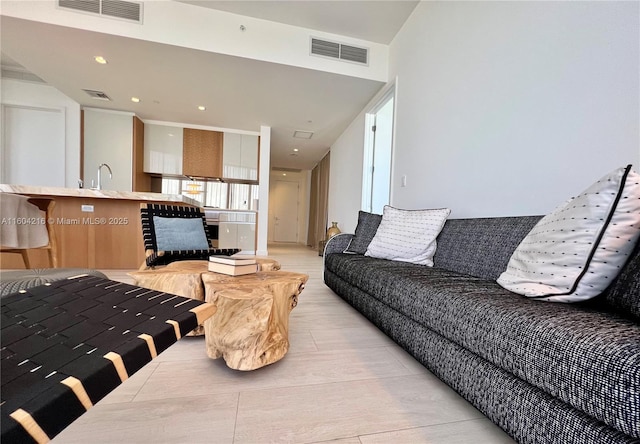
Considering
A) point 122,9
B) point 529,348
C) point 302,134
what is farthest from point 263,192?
point 529,348

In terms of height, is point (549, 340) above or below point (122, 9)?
below

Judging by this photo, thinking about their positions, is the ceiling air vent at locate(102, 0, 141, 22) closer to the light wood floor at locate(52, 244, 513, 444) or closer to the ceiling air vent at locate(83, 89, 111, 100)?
the ceiling air vent at locate(83, 89, 111, 100)

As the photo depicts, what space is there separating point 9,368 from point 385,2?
12.1ft

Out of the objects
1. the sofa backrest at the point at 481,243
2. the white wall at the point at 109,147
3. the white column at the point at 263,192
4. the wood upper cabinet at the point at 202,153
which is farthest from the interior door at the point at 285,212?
the sofa backrest at the point at 481,243

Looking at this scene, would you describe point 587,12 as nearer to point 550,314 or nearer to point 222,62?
point 550,314

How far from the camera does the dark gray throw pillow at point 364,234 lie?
8.18 ft

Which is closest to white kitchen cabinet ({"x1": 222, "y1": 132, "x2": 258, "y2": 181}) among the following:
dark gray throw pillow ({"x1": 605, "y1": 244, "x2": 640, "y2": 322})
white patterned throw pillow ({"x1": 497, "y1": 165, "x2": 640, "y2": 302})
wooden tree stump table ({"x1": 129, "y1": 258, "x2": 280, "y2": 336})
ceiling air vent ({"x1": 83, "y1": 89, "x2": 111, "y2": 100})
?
ceiling air vent ({"x1": 83, "y1": 89, "x2": 111, "y2": 100})

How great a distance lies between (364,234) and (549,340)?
1.91 meters

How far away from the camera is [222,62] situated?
312cm

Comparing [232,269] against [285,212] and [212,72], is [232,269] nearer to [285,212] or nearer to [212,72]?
[212,72]

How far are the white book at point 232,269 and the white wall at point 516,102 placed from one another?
165cm

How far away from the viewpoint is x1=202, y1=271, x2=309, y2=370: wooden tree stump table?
1.12 metres

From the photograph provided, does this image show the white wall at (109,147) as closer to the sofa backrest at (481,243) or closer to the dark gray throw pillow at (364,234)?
the dark gray throw pillow at (364,234)

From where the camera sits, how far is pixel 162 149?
203 inches
